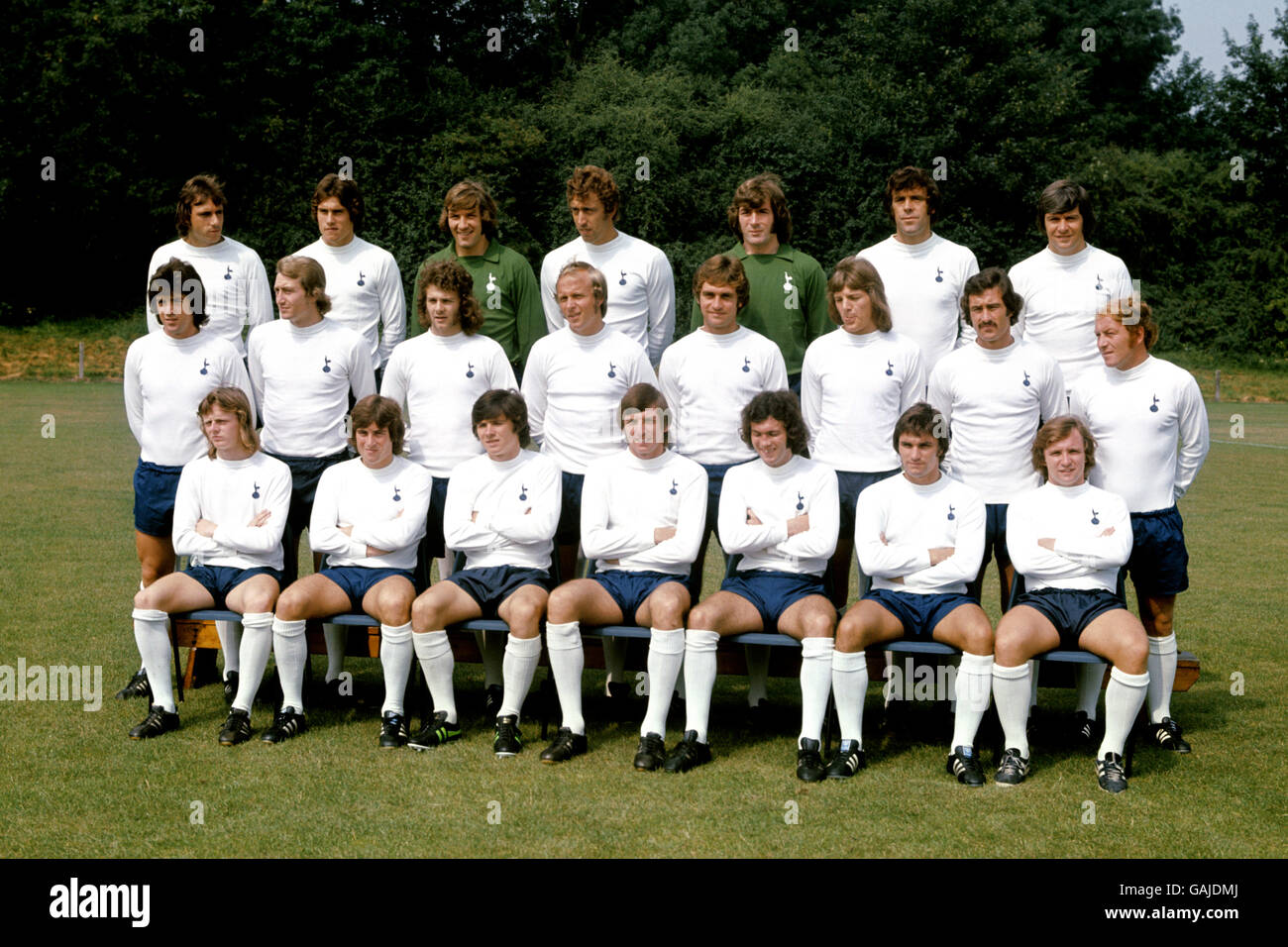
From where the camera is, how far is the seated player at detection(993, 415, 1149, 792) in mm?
5203

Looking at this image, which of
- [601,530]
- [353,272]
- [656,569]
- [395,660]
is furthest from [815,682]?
[353,272]

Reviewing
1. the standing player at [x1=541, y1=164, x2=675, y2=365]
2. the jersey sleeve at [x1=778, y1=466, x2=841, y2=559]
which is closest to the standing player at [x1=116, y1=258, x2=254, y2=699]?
the standing player at [x1=541, y1=164, x2=675, y2=365]

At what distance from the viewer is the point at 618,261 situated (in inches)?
260

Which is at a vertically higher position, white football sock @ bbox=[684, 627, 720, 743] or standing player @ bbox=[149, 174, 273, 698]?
standing player @ bbox=[149, 174, 273, 698]

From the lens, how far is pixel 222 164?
37.7m

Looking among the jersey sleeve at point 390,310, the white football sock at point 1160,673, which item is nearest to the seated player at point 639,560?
the jersey sleeve at point 390,310

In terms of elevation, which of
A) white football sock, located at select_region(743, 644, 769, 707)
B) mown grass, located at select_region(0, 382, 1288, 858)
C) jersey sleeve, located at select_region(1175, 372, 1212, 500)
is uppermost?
jersey sleeve, located at select_region(1175, 372, 1212, 500)

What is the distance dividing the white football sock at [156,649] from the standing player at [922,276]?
3.70m

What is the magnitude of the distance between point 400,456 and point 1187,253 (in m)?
40.2

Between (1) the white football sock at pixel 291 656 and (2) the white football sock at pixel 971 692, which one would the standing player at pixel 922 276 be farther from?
(1) the white football sock at pixel 291 656

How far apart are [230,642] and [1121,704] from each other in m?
4.01

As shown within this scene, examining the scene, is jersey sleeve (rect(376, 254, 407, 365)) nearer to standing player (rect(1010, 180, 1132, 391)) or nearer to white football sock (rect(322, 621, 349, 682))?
white football sock (rect(322, 621, 349, 682))

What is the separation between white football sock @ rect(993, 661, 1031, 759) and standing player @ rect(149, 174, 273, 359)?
401 centimetres

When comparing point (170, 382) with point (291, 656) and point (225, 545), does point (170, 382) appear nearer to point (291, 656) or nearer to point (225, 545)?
point (225, 545)
